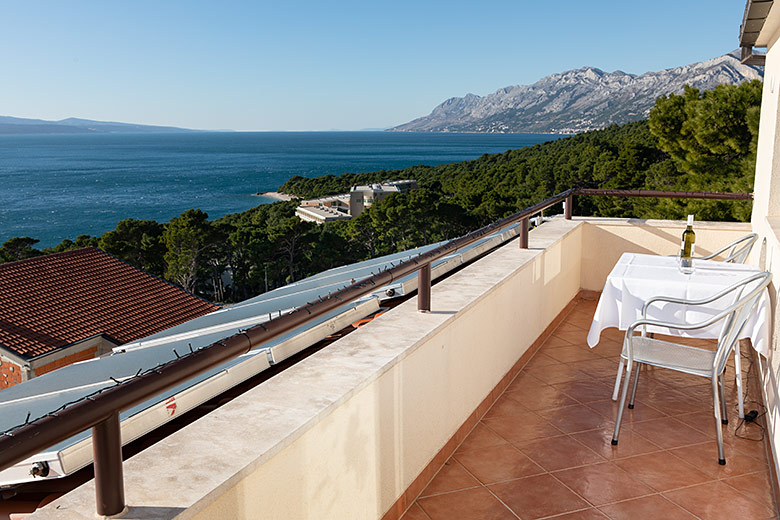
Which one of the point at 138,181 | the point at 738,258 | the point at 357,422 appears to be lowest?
the point at 138,181

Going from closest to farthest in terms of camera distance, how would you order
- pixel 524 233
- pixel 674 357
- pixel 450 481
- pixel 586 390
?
pixel 450 481
pixel 674 357
pixel 586 390
pixel 524 233

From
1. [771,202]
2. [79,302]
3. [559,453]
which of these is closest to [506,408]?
[559,453]

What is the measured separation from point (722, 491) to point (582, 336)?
197 cm

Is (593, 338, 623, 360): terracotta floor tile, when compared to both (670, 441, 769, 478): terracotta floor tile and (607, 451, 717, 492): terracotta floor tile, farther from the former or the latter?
(607, 451, 717, 492): terracotta floor tile

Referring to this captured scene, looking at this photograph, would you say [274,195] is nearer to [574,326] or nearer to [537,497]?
[574,326]

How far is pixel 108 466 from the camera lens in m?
0.99

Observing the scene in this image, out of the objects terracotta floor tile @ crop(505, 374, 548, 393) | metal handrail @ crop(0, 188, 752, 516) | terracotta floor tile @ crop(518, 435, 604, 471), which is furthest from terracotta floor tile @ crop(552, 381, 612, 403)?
metal handrail @ crop(0, 188, 752, 516)

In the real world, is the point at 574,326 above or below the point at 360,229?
above

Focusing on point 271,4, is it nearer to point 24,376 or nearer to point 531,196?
point 531,196

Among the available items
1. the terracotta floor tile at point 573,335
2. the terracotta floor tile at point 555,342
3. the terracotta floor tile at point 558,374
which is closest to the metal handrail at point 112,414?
the terracotta floor tile at point 558,374

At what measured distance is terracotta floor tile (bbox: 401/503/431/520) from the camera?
86.7 inches

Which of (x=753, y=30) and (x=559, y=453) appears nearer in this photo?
(x=559, y=453)

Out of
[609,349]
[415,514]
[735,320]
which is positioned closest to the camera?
[415,514]

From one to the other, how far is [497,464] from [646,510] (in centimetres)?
61
